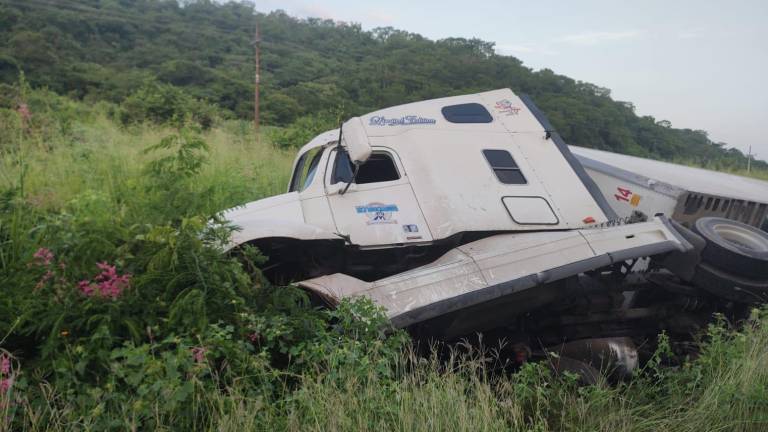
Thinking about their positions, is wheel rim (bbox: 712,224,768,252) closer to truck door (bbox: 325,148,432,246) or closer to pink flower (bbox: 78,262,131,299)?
truck door (bbox: 325,148,432,246)

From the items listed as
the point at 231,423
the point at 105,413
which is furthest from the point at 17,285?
the point at 231,423

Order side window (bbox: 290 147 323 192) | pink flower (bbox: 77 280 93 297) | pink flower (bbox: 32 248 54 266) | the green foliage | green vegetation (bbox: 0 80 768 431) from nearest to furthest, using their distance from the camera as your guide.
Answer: green vegetation (bbox: 0 80 768 431) → pink flower (bbox: 77 280 93 297) → pink flower (bbox: 32 248 54 266) → side window (bbox: 290 147 323 192) → the green foliage

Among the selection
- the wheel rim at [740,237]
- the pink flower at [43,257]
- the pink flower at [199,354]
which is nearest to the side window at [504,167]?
the wheel rim at [740,237]

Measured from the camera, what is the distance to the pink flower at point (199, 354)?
9.74 feet

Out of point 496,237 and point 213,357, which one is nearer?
point 213,357

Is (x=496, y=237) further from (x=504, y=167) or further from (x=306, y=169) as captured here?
(x=306, y=169)

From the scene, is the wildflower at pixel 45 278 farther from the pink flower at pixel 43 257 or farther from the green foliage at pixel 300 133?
the green foliage at pixel 300 133

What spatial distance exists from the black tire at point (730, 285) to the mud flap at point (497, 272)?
0.29 metres

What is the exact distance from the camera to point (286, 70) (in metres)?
34.6

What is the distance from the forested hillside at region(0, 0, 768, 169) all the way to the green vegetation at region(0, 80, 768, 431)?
1439cm

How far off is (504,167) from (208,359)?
3843 millimetres

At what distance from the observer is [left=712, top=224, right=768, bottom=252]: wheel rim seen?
5.04m

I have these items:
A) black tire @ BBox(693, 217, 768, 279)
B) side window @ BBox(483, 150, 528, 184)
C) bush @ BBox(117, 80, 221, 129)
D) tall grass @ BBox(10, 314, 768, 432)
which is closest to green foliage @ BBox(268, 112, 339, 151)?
bush @ BBox(117, 80, 221, 129)

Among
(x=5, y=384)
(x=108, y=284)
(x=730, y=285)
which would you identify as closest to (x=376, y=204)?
(x=108, y=284)
